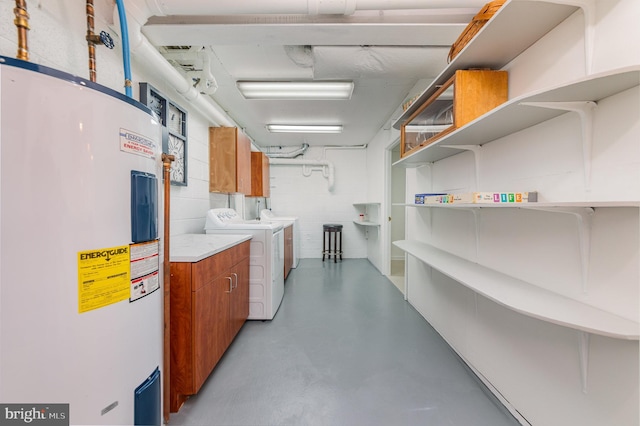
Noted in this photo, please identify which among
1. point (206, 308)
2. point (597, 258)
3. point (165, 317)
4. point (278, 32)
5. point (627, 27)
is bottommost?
point (206, 308)

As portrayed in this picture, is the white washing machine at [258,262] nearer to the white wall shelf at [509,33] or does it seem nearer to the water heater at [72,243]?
the water heater at [72,243]

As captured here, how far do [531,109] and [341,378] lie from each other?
187 cm

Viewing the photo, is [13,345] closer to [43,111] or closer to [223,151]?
[43,111]

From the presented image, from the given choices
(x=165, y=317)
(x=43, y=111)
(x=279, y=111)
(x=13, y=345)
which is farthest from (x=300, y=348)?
(x=279, y=111)

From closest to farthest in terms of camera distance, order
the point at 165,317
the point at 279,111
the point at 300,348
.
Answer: the point at 165,317, the point at 300,348, the point at 279,111

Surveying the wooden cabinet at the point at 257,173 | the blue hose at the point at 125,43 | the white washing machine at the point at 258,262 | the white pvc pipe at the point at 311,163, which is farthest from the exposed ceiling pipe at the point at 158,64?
the white pvc pipe at the point at 311,163

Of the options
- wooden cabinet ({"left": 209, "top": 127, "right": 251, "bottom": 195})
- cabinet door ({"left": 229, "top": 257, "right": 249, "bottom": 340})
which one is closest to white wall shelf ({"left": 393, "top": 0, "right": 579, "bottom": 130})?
cabinet door ({"left": 229, "top": 257, "right": 249, "bottom": 340})

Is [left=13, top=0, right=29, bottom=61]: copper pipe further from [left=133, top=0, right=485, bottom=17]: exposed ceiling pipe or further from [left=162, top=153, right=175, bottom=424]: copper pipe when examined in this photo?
[left=133, top=0, right=485, bottom=17]: exposed ceiling pipe

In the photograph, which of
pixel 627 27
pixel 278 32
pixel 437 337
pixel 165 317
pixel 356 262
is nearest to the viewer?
pixel 627 27

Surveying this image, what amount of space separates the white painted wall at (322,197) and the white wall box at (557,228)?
12.1 ft

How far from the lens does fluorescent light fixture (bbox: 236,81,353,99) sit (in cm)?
243

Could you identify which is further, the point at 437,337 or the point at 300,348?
the point at 437,337

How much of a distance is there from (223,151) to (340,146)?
3.04 m

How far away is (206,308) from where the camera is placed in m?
1.49
